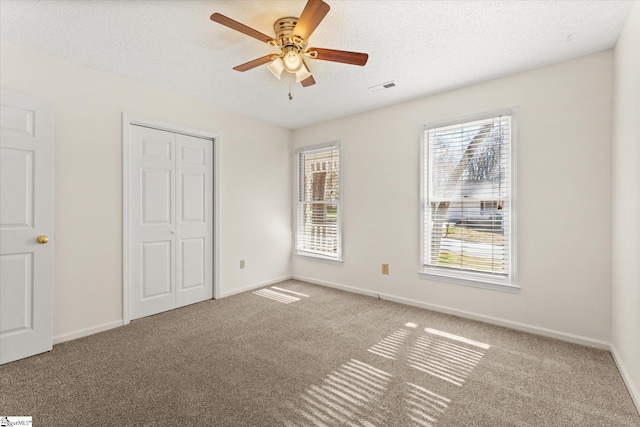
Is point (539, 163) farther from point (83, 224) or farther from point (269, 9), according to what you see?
point (83, 224)

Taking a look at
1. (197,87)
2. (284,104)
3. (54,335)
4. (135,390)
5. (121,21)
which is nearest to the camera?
(135,390)

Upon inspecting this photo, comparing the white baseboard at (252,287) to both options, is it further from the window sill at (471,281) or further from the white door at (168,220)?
the window sill at (471,281)

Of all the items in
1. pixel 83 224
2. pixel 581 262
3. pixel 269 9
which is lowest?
pixel 581 262

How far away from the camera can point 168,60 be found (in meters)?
2.68

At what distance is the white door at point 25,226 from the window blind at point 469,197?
364 cm

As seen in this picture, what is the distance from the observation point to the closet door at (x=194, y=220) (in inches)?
141

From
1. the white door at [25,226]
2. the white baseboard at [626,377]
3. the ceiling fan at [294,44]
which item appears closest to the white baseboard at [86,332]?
the white door at [25,226]

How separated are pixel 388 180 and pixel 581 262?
2036 millimetres

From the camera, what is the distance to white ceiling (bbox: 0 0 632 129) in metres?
1.99

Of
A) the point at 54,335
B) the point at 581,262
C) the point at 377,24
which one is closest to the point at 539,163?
the point at 581,262

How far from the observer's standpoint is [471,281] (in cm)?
318

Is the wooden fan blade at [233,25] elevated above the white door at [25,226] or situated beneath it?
elevated above

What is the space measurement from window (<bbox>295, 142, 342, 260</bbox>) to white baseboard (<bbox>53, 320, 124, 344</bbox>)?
8.47ft

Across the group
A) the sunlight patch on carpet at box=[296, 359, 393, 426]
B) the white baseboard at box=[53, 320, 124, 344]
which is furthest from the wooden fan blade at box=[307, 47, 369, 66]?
the white baseboard at box=[53, 320, 124, 344]
